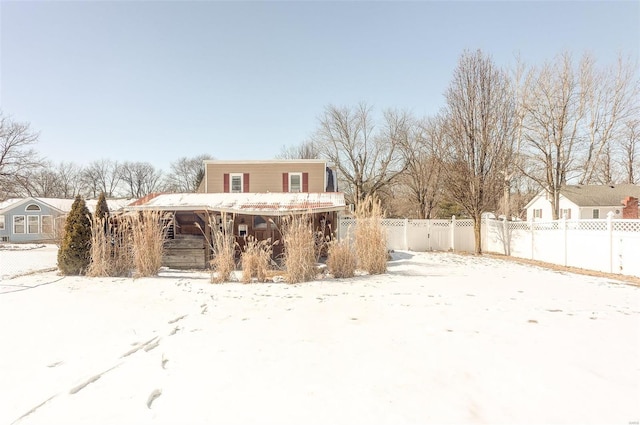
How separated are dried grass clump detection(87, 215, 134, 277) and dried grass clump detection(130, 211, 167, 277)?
30 cm

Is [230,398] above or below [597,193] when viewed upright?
below

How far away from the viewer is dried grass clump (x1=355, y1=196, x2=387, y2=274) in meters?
7.25

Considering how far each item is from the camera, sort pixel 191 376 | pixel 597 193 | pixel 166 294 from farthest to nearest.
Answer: pixel 597 193
pixel 166 294
pixel 191 376

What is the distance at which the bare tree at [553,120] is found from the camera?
52.1 feet

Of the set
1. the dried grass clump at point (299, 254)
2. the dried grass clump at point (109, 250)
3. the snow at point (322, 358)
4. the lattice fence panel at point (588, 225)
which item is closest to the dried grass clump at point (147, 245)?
the dried grass clump at point (109, 250)

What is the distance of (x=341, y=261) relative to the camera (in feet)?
22.6

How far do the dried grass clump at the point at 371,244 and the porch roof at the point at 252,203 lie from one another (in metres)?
3.09

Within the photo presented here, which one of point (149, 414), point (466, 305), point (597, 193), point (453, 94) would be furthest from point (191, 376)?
point (597, 193)

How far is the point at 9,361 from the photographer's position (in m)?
2.80

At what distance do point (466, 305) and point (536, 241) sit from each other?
28.1ft

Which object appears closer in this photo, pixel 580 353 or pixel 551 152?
pixel 580 353

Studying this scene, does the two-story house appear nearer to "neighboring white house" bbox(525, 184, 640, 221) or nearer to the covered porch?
the covered porch

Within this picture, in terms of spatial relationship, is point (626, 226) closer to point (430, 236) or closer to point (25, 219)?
point (430, 236)

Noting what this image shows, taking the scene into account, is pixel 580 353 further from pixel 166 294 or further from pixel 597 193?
pixel 597 193
